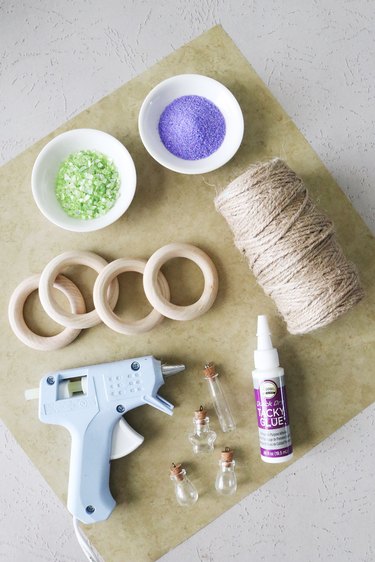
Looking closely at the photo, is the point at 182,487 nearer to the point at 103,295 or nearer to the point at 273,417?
the point at 273,417

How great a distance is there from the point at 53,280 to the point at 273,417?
431 millimetres

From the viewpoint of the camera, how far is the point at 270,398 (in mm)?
947

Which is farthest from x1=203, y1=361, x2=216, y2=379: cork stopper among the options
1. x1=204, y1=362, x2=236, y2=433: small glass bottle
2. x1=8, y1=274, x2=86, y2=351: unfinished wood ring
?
x1=8, y1=274, x2=86, y2=351: unfinished wood ring

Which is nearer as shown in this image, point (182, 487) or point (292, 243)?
point (292, 243)

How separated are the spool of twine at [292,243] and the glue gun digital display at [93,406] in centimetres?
25

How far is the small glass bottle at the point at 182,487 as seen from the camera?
3.22 feet

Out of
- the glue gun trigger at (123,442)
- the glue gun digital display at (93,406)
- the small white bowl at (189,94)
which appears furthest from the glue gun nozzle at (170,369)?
the small white bowl at (189,94)

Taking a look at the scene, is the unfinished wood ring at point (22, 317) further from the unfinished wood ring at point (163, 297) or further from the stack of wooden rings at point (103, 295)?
the unfinished wood ring at point (163, 297)

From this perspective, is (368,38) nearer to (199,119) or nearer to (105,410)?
(199,119)

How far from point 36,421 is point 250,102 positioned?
26.7 inches

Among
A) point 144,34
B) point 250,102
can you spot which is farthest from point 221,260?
point 144,34

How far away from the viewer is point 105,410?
3.13 feet

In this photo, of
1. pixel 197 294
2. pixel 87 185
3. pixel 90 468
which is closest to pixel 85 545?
pixel 90 468

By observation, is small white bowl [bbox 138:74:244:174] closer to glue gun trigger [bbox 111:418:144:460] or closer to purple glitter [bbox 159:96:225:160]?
purple glitter [bbox 159:96:225:160]
